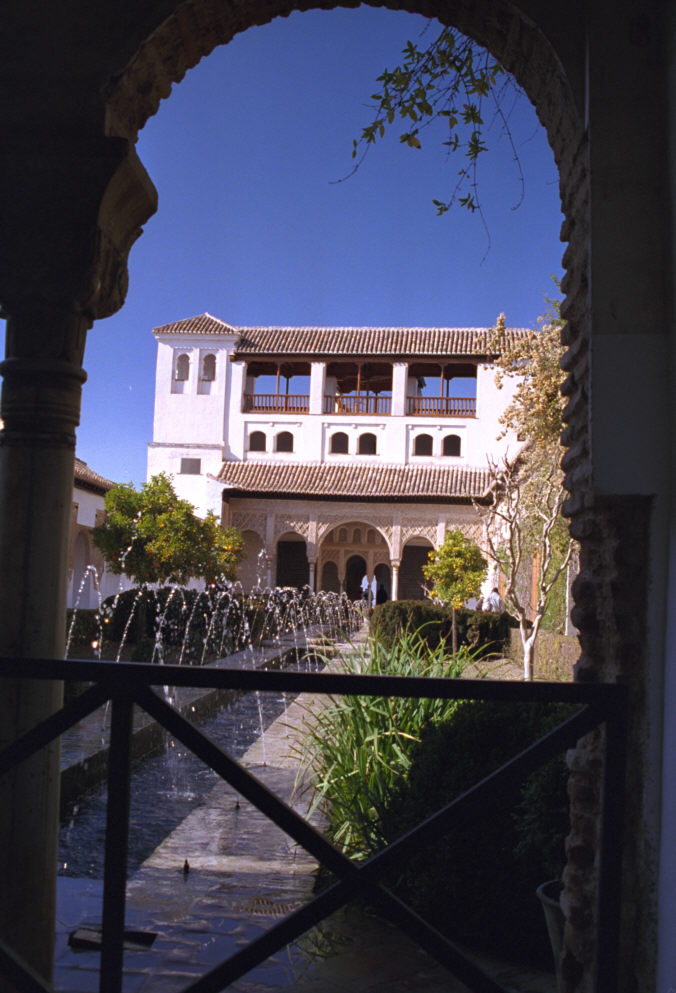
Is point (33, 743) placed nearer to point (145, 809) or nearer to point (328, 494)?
point (145, 809)

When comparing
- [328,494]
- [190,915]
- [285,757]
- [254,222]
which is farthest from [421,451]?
[190,915]

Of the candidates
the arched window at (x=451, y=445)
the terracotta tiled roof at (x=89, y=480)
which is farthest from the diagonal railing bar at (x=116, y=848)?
the arched window at (x=451, y=445)

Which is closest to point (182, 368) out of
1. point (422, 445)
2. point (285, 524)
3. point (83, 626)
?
point (285, 524)

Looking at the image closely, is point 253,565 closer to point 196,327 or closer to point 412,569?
point 412,569

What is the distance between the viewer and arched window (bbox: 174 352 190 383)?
3291 centimetres

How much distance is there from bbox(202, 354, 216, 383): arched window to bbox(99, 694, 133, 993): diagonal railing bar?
31.8 meters

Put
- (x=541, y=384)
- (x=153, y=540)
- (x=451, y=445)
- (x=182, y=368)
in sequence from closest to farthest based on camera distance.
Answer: (x=541, y=384)
(x=153, y=540)
(x=451, y=445)
(x=182, y=368)

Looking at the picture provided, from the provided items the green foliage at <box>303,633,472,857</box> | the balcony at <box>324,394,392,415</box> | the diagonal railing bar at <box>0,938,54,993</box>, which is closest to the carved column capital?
the diagonal railing bar at <box>0,938,54,993</box>

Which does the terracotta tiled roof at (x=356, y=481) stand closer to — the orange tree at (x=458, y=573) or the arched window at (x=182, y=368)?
the arched window at (x=182, y=368)

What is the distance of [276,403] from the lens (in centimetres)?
3347

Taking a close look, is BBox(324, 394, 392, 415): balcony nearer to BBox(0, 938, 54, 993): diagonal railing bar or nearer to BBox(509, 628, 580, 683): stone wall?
BBox(509, 628, 580, 683): stone wall

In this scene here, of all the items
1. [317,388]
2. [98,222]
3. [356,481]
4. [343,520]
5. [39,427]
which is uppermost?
[317,388]

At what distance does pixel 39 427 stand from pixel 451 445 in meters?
30.4

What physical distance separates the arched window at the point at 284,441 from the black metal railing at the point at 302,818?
103ft
